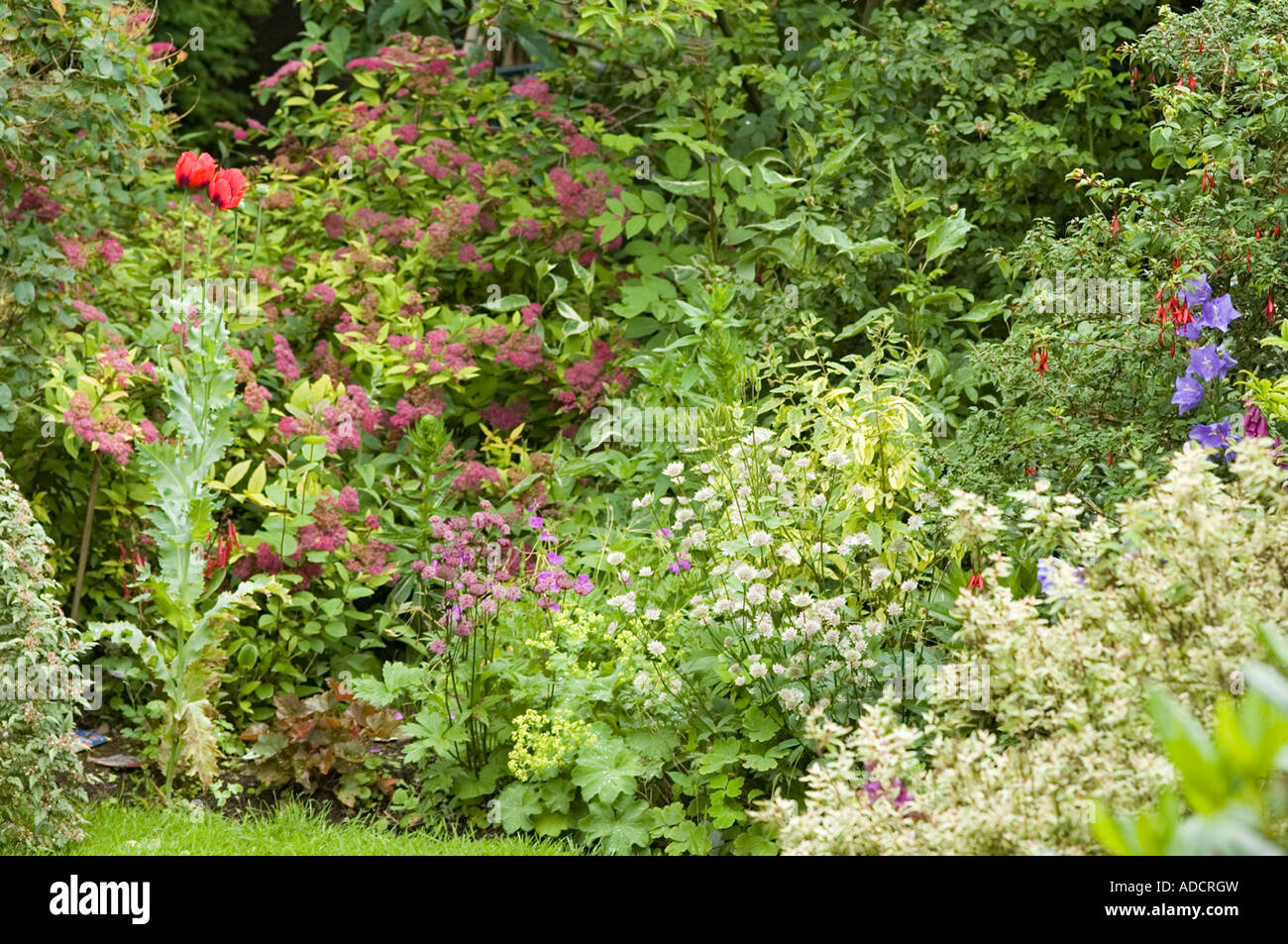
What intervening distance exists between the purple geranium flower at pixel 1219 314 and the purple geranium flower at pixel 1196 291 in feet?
0.09

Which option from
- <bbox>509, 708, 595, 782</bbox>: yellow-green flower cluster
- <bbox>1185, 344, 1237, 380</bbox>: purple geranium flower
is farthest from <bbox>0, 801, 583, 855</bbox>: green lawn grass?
<bbox>1185, 344, 1237, 380</bbox>: purple geranium flower

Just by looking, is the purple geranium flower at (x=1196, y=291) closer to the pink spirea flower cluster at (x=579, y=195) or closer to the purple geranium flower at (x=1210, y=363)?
the purple geranium flower at (x=1210, y=363)

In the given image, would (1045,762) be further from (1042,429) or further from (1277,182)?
(1277,182)

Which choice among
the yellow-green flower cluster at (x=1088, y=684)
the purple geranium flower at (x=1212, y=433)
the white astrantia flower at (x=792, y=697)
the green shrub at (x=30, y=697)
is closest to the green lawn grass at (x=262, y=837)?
the green shrub at (x=30, y=697)

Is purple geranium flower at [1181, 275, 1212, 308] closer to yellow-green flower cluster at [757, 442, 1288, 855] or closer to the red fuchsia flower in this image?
yellow-green flower cluster at [757, 442, 1288, 855]

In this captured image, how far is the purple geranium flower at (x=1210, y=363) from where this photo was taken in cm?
399

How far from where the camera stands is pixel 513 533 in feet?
18.1

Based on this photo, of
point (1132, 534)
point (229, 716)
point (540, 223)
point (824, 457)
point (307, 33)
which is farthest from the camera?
point (307, 33)

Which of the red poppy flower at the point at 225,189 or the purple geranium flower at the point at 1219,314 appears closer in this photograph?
the purple geranium flower at the point at 1219,314

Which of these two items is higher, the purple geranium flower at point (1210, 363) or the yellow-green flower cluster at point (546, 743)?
the purple geranium flower at point (1210, 363)

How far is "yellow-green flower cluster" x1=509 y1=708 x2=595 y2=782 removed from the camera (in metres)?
4.14

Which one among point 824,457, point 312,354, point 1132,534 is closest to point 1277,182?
point 824,457

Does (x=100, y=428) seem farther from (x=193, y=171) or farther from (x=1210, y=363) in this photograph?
(x=1210, y=363)
